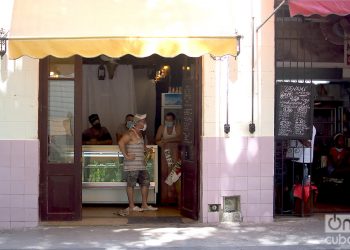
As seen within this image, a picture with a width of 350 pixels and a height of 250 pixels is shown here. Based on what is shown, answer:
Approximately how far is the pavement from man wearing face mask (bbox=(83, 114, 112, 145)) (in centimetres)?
252

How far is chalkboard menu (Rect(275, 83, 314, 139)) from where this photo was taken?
354 inches

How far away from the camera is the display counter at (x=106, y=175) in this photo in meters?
10.0

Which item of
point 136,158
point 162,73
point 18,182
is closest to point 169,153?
point 136,158

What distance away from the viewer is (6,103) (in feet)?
27.7

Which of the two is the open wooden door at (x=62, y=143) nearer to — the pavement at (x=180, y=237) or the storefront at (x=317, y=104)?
the pavement at (x=180, y=237)

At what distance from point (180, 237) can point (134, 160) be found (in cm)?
216

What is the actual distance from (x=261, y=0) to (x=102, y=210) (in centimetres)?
443

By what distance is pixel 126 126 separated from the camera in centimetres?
1077

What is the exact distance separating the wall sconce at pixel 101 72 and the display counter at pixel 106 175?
259 centimetres

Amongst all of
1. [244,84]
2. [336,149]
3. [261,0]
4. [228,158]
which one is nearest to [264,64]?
[244,84]

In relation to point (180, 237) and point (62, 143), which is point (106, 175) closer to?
A: point (62, 143)

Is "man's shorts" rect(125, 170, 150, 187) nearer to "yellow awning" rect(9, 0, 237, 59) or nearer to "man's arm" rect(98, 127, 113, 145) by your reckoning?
"man's arm" rect(98, 127, 113, 145)

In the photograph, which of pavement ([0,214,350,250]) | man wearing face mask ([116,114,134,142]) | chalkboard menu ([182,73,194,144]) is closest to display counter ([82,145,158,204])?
man wearing face mask ([116,114,134,142])

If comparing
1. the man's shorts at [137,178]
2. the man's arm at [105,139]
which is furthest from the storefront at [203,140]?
the man's arm at [105,139]
